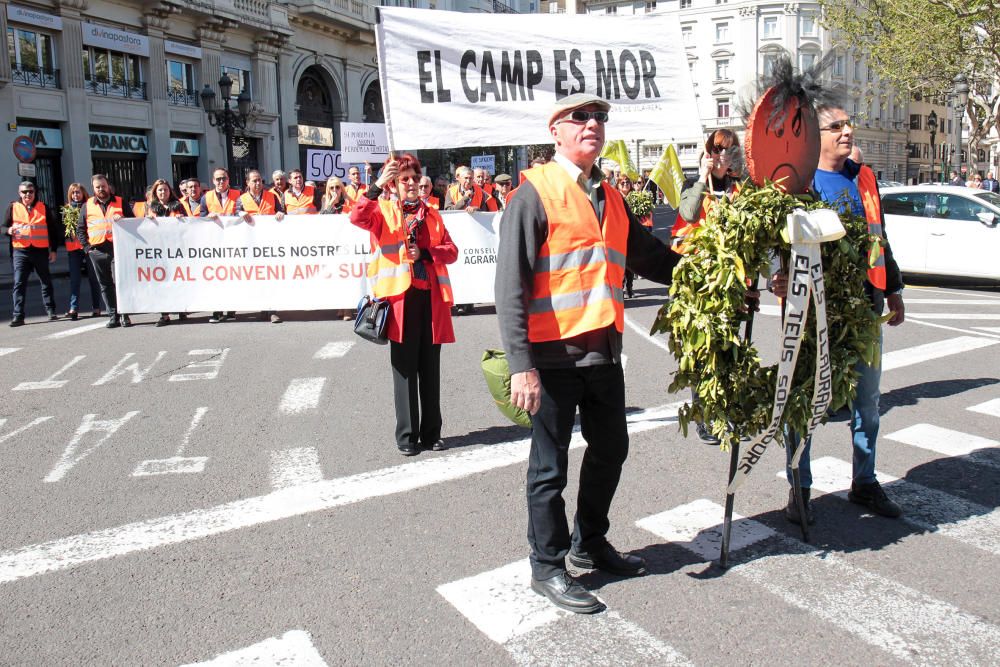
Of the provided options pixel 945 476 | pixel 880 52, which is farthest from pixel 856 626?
pixel 880 52

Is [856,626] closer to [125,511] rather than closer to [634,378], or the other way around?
[125,511]

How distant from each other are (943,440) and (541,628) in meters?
3.66

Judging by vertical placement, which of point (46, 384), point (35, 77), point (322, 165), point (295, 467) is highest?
point (35, 77)

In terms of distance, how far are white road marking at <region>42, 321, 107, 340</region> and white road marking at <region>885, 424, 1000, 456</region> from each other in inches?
374

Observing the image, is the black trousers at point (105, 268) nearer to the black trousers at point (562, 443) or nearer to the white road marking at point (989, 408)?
the black trousers at point (562, 443)

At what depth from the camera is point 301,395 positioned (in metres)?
7.61

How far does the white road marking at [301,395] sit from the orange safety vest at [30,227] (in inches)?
264

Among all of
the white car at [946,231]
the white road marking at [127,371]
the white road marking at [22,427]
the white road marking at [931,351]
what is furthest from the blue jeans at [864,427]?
the white car at [946,231]

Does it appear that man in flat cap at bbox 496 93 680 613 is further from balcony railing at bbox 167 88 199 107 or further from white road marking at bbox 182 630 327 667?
balcony railing at bbox 167 88 199 107

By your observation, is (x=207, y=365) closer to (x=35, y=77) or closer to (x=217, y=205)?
(x=217, y=205)

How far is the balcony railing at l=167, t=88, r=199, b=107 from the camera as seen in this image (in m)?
29.4

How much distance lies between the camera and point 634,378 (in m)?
8.05

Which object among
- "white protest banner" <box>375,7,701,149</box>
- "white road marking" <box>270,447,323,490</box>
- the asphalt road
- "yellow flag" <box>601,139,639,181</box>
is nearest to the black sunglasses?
the asphalt road

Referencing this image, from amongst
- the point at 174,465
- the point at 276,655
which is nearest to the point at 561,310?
the point at 276,655
